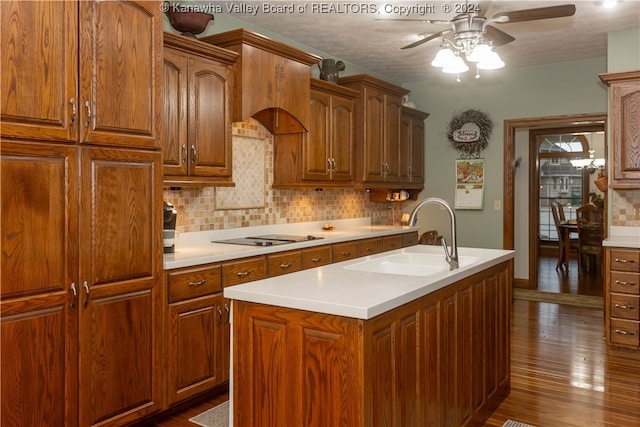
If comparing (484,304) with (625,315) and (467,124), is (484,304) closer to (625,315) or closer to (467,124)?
(625,315)

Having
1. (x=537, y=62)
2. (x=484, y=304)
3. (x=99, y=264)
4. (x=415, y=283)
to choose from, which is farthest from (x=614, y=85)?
(x=99, y=264)

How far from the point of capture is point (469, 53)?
315 centimetres

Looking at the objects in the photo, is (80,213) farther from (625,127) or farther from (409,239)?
(625,127)

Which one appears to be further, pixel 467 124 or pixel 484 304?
pixel 467 124

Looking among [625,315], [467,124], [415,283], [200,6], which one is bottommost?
[625,315]

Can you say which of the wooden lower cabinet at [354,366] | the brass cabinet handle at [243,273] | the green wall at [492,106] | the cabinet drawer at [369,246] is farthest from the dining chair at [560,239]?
the wooden lower cabinet at [354,366]

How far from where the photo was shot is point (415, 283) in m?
2.21

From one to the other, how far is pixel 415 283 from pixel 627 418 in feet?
6.00

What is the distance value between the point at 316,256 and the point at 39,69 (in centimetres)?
247

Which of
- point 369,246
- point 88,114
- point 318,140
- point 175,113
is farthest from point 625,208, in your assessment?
point 88,114

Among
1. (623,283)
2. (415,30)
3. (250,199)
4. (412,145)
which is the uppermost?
(415,30)

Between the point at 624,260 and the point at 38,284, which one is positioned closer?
the point at 38,284

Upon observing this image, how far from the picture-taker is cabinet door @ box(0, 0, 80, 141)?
7.08 feet

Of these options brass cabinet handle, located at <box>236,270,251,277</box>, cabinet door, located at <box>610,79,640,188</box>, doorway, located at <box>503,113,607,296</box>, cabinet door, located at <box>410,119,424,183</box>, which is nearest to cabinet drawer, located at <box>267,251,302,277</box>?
brass cabinet handle, located at <box>236,270,251,277</box>
